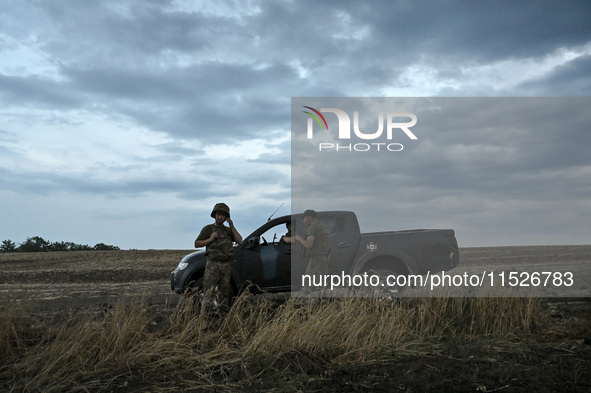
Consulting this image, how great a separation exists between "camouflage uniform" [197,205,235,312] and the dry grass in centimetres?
84

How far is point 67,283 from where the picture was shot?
18.1 m

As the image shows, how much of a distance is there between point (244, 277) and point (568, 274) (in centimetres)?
1252

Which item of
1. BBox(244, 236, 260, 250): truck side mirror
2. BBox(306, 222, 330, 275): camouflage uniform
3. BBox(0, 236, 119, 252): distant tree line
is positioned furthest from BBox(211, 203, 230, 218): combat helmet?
BBox(0, 236, 119, 252): distant tree line

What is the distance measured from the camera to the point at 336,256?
33.3ft

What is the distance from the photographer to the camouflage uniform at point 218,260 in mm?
8789

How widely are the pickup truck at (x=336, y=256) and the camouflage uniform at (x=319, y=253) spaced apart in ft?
1.56

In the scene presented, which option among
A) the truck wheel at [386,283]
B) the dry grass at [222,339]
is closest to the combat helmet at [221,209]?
the dry grass at [222,339]

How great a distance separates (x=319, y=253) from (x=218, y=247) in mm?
1873

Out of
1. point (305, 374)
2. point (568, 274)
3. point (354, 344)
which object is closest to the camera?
point (305, 374)

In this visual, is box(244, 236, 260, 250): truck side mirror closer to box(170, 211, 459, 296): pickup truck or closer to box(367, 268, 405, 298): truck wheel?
box(170, 211, 459, 296): pickup truck

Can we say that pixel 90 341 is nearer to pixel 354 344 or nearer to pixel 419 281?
pixel 354 344

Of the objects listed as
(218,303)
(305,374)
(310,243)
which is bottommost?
(305,374)

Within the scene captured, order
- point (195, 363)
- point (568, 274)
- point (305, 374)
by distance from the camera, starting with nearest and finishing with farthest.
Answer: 1. point (305, 374)
2. point (195, 363)
3. point (568, 274)

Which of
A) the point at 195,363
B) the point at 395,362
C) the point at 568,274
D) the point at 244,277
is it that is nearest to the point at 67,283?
the point at 244,277
